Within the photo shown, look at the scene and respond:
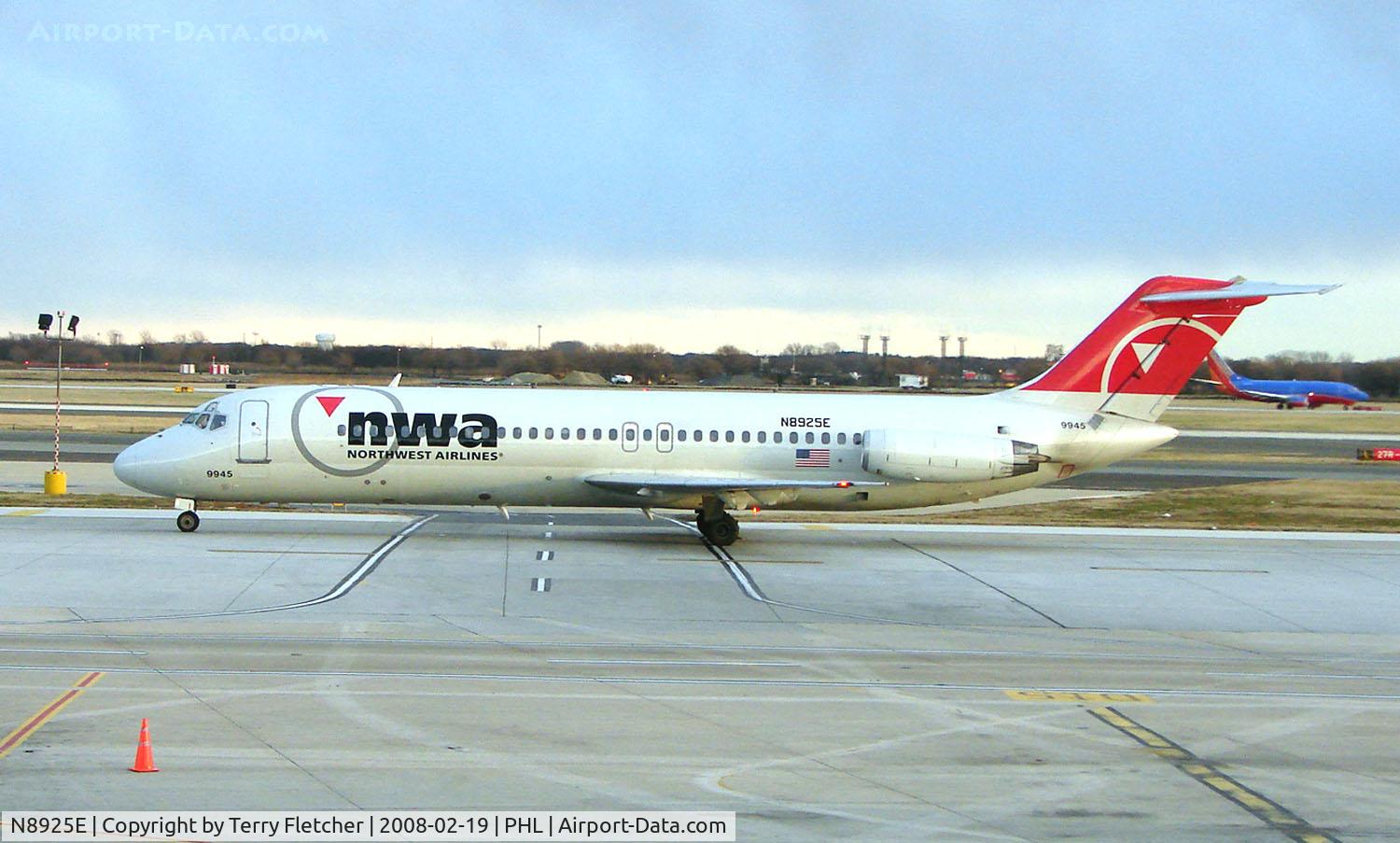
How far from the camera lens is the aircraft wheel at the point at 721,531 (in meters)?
28.3

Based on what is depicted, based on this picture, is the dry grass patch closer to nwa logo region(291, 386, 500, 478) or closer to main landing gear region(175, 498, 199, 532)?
nwa logo region(291, 386, 500, 478)

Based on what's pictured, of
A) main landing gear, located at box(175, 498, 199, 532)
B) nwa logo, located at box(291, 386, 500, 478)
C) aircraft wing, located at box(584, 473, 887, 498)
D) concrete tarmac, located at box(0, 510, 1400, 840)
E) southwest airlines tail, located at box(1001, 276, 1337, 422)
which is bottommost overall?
concrete tarmac, located at box(0, 510, 1400, 840)

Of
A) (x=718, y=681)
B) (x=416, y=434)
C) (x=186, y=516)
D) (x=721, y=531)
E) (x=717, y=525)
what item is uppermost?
(x=416, y=434)

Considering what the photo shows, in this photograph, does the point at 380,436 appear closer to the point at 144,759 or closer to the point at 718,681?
the point at 718,681

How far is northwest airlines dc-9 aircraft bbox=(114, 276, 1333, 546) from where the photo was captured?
28.0 m

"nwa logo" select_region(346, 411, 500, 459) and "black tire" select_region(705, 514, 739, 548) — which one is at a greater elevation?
"nwa logo" select_region(346, 411, 500, 459)

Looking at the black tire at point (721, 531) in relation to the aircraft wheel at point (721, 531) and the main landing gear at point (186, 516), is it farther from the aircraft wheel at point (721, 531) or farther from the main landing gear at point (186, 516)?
the main landing gear at point (186, 516)

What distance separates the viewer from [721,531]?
92.7 feet

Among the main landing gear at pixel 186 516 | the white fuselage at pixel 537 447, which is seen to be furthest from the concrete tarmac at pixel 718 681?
the white fuselage at pixel 537 447

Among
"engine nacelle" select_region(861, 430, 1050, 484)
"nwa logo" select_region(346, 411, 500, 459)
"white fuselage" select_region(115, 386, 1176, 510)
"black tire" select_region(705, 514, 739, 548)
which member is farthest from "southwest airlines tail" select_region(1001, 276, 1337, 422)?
"nwa logo" select_region(346, 411, 500, 459)

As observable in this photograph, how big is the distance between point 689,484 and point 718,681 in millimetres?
11867

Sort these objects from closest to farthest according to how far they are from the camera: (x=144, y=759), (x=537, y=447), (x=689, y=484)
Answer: (x=144, y=759)
(x=689, y=484)
(x=537, y=447)

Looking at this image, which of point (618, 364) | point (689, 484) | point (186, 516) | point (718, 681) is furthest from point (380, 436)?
point (618, 364)

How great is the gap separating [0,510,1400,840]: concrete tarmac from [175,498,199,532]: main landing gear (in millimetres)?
509
